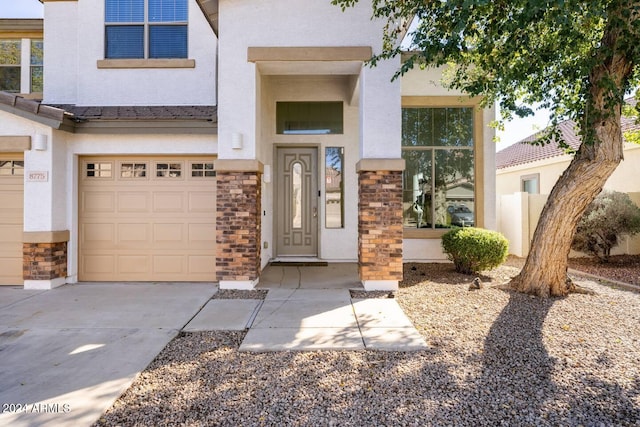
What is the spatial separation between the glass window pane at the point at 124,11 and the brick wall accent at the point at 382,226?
229 inches

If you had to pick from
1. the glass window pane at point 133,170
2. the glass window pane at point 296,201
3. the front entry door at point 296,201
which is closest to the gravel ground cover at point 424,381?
the glass window pane at point 133,170

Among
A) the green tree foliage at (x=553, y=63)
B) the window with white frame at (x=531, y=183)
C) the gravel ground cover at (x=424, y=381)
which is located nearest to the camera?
the gravel ground cover at (x=424, y=381)

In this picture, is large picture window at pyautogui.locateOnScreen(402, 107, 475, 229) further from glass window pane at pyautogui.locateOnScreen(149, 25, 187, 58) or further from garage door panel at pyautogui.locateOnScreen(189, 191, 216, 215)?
glass window pane at pyautogui.locateOnScreen(149, 25, 187, 58)

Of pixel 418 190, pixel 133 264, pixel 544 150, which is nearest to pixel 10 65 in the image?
pixel 133 264

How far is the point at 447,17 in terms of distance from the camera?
4.52 metres

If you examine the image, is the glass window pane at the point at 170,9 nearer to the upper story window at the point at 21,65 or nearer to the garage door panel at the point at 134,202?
the upper story window at the point at 21,65

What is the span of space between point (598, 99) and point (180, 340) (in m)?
6.59

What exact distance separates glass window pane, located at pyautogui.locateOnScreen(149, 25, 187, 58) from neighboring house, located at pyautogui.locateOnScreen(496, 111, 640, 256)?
707 centimetres

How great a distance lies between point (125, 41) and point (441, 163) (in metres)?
7.46

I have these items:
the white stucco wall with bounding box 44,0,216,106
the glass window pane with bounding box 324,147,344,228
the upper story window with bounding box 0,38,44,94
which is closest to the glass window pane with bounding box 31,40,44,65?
the upper story window with bounding box 0,38,44,94

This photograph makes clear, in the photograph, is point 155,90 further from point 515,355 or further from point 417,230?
point 515,355

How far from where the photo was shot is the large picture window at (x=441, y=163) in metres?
8.91

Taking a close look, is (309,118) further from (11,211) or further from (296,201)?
(11,211)

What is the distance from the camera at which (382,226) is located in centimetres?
609
